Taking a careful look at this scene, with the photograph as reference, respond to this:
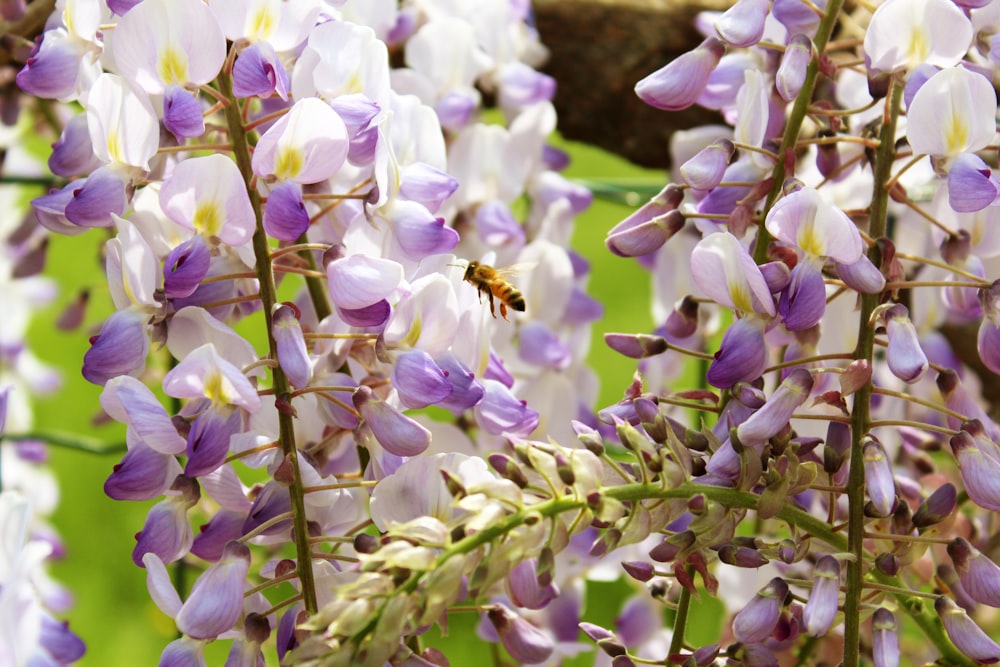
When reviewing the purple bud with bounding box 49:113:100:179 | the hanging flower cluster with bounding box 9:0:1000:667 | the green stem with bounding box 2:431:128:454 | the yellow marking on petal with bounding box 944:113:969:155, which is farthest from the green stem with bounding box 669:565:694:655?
the green stem with bounding box 2:431:128:454

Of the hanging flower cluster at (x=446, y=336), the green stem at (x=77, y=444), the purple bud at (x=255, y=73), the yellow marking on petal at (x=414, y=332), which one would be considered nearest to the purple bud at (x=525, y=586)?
the hanging flower cluster at (x=446, y=336)

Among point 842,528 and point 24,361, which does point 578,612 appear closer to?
point 842,528

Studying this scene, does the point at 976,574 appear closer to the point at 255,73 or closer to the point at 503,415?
the point at 503,415

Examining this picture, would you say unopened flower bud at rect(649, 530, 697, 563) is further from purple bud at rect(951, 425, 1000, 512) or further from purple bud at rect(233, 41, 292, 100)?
purple bud at rect(233, 41, 292, 100)

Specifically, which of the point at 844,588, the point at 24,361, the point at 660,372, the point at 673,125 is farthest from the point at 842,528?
the point at 24,361

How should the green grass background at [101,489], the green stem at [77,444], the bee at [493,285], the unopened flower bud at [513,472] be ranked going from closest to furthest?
the unopened flower bud at [513,472], the bee at [493,285], the green stem at [77,444], the green grass background at [101,489]

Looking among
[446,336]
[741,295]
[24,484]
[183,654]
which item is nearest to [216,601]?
[183,654]

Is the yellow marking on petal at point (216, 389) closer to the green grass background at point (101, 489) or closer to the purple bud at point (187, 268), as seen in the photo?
the purple bud at point (187, 268)
